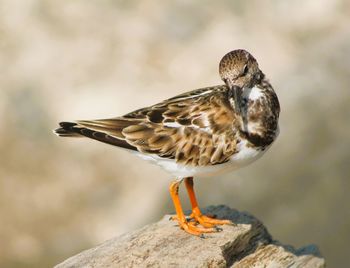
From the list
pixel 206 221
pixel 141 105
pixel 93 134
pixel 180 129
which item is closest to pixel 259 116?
pixel 180 129

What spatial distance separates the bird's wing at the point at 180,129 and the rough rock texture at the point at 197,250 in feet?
2.80

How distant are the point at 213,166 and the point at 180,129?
52 centimetres

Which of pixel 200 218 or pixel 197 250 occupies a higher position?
pixel 200 218

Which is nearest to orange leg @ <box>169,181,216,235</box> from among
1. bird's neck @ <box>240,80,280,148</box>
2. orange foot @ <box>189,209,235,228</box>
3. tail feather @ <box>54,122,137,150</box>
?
orange foot @ <box>189,209,235,228</box>

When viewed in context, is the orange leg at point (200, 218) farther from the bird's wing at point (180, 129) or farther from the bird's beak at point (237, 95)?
the bird's beak at point (237, 95)

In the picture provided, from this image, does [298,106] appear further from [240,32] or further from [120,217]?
[120,217]

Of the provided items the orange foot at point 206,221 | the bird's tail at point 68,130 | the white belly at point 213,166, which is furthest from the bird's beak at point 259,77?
the bird's tail at point 68,130

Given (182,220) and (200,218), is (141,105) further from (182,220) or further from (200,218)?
(182,220)

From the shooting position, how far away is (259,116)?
9.00m

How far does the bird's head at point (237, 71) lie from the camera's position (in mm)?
8648

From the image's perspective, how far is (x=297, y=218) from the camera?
13.6 metres

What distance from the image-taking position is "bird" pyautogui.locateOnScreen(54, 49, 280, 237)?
8.91 metres

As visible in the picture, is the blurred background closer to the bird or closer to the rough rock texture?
the rough rock texture

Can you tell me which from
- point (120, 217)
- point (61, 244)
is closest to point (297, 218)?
point (120, 217)
